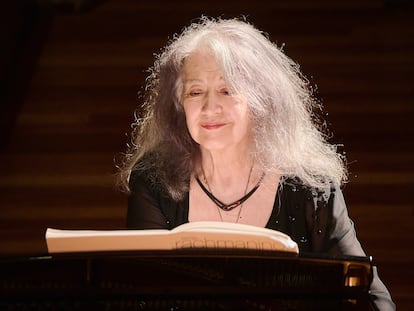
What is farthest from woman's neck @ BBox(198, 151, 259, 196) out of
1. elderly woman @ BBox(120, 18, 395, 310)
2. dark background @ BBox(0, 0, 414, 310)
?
dark background @ BBox(0, 0, 414, 310)

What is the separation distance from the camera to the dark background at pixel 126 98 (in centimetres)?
327

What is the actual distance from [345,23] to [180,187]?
9.97 feet

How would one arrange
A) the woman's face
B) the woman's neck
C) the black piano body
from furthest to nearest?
the woman's neck, the woman's face, the black piano body

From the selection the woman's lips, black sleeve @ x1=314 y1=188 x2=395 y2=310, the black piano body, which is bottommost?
the black piano body

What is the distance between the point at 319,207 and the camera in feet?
6.01

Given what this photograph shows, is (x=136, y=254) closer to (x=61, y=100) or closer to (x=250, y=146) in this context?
(x=250, y=146)

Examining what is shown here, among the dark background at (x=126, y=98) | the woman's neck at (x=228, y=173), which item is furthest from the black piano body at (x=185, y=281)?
the dark background at (x=126, y=98)

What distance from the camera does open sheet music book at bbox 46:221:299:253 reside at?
1334 mm

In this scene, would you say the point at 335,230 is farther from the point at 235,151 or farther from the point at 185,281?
the point at 185,281

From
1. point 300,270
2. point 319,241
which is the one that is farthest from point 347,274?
point 319,241

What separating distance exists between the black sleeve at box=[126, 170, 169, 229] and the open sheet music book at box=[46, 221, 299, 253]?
1.78ft

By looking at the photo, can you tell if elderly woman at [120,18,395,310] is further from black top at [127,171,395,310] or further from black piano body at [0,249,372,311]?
black piano body at [0,249,372,311]

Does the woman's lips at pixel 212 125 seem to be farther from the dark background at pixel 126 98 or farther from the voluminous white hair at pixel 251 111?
the dark background at pixel 126 98

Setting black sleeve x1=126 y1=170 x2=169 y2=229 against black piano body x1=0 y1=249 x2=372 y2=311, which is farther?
black sleeve x1=126 y1=170 x2=169 y2=229
